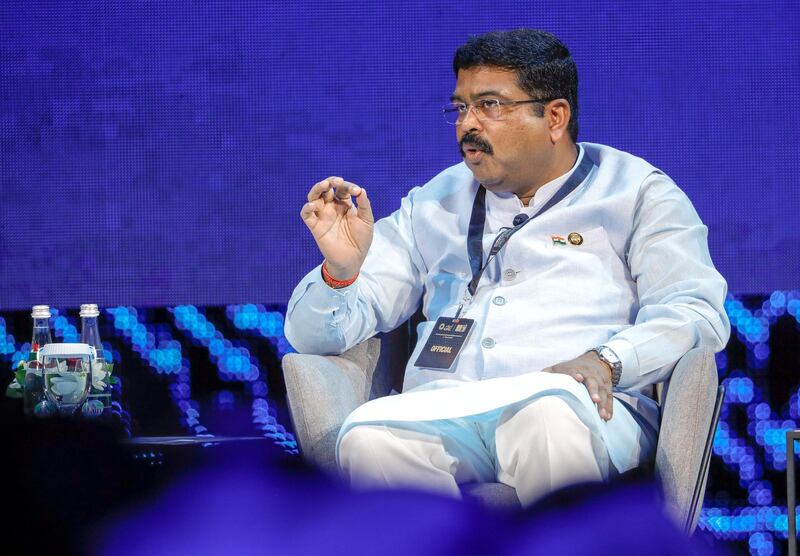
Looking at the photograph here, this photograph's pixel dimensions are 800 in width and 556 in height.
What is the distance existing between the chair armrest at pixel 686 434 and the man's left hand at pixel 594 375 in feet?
0.36

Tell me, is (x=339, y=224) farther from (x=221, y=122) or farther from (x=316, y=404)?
(x=221, y=122)

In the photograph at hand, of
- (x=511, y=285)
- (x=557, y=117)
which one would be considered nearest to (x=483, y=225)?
(x=511, y=285)

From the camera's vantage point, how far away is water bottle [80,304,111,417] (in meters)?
2.58

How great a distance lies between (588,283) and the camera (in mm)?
2381

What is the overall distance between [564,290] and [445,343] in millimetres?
290

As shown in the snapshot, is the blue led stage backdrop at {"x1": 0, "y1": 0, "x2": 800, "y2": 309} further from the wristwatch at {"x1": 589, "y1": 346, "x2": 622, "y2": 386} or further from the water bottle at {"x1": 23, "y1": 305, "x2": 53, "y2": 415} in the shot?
the wristwatch at {"x1": 589, "y1": 346, "x2": 622, "y2": 386}

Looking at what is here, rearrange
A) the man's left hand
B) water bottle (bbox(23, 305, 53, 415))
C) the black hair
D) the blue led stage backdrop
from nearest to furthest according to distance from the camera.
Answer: the man's left hand → the black hair → water bottle (bbox(23, 305, 53, 415)) → the blue led stage backdrop

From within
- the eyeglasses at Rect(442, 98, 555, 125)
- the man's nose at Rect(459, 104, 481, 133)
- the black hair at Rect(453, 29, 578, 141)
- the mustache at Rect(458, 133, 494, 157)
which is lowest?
the mustache at Rect(458, 133, 494, 157)

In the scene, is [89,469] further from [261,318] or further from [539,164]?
[261,318]

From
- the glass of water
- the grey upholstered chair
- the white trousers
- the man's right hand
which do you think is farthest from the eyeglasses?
the glass of water

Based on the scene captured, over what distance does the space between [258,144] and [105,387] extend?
1133 millimetres

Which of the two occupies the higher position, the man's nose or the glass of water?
the man's nose

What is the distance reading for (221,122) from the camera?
3539 millimetres

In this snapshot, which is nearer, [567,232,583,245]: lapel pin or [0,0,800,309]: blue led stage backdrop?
[567,232,583,245]: lapel pin
